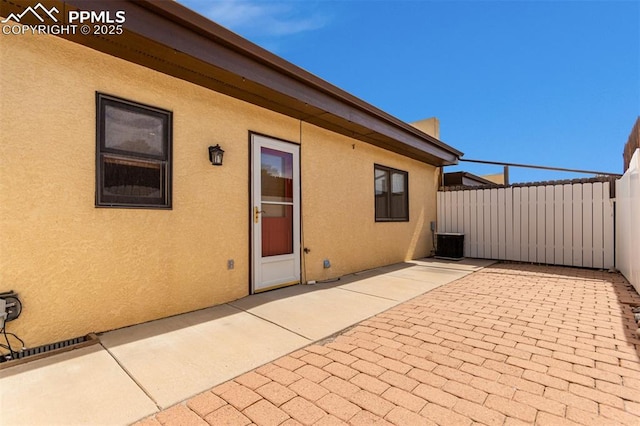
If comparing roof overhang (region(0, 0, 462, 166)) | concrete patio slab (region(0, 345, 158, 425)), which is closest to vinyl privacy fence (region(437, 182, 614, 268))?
roof overhang (region(0, 0, 462, 166))

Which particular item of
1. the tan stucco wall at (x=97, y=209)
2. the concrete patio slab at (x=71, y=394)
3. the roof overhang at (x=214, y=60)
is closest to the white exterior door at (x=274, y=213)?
the tan stucco wall at (x=97, y=209)

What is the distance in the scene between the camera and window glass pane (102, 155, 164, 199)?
3041 millimetres

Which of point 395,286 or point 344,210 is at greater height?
point 344,210

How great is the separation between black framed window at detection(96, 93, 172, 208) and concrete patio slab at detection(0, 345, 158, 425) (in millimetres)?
1486

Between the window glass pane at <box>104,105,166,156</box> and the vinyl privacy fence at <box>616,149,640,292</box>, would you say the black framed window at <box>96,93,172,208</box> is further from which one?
the vinyl privacy fence at <box>616,149,640,292</box>

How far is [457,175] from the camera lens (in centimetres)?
953

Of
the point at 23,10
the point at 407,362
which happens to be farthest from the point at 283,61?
the point at 407,362

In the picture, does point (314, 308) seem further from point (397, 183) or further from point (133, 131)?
point (397, 183)

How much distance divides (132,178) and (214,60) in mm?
1594

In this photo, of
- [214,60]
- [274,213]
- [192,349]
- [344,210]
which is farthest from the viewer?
[344,210]

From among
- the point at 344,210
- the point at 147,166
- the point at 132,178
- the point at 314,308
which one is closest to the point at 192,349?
the point at 314,308

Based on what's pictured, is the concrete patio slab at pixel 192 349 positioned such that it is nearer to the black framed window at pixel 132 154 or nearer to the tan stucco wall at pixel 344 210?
the black framed window at pixel 132 154

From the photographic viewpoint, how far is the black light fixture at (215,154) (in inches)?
150

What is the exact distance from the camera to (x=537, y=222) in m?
7.38
